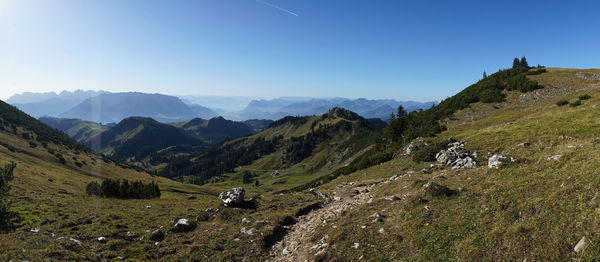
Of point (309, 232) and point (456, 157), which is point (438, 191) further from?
point (456, 157)

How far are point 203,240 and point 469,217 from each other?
19135 millimetres

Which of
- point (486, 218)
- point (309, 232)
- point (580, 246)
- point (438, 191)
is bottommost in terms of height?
point (309, 232)

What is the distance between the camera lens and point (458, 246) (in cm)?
1173

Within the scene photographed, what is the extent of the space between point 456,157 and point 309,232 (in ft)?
77.6

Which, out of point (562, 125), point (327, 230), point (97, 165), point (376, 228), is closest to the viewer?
point (376, 228)

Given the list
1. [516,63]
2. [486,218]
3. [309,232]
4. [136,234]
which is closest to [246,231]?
[309,232]

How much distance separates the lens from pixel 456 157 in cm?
3155

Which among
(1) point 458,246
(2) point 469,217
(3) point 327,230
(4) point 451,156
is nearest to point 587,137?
(4) point 451,156

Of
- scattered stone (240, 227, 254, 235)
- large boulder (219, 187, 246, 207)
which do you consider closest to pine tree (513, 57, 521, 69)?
large boulder (219, 187, 246, 207)

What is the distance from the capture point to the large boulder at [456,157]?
28.8 m

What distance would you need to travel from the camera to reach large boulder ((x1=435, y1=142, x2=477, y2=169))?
28.8m

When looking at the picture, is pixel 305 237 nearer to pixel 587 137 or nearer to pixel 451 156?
pixel 451 156

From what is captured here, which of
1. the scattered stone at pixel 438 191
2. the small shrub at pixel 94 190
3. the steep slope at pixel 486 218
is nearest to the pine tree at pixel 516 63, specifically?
the steep slope at pixel 486 218

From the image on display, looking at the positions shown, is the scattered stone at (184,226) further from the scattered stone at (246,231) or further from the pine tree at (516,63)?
the pine tree at (516,63)
